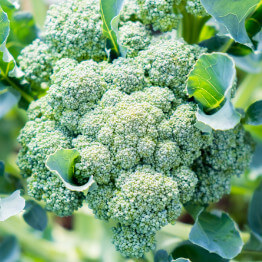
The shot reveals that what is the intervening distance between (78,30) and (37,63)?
20cm

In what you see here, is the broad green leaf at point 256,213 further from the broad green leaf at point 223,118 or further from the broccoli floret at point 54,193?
the broccoli floret at point 54,193

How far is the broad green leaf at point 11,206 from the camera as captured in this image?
106 centimetres

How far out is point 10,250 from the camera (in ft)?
5.82

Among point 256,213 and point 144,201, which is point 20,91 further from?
point 256,213

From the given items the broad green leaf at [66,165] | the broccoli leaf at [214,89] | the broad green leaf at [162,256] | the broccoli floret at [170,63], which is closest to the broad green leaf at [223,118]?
the broccoli leaf at [214,89]

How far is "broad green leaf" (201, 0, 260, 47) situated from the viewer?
1089mm

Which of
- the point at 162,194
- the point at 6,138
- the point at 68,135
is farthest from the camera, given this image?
the point at 6,138

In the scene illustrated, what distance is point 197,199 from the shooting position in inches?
49.8

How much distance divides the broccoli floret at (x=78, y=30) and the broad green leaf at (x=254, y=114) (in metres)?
0.55

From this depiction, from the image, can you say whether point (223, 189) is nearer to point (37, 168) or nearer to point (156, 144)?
point (156, 144)

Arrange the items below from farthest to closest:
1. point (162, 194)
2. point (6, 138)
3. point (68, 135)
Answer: point (6, 138), point (68, 135), point (162, 194)

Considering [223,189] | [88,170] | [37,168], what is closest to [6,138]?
[37,168]

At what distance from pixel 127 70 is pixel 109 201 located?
16.3 inches

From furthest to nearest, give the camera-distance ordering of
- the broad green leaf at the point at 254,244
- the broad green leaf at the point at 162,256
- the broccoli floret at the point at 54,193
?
the broad green leaf at the point at 254,244 < the broad green leaf at the point at 162,256 < the broccoli floret at the point at 54,193
